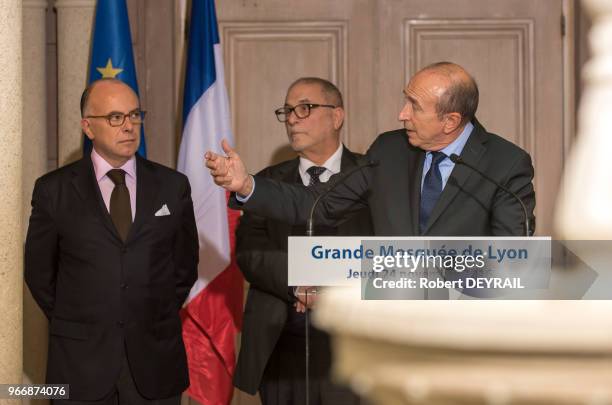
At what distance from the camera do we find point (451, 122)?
3229 mm

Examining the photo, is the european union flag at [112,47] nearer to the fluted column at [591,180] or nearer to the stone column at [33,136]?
the stone column at [33,136]

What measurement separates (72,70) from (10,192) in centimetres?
194

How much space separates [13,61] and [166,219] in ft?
2.85

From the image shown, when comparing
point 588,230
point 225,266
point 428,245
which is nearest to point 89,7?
point 225,266

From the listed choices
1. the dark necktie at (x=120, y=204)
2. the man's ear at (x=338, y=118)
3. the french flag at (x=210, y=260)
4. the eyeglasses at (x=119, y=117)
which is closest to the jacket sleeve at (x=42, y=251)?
the dark necktie at (x=120, y=204)

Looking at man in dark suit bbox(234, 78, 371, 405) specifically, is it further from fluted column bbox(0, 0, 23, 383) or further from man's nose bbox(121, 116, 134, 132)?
fluted column bbox(0, 0, 23, 383)

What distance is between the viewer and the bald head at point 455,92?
3.22 metres

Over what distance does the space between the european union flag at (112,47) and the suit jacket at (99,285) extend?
119cm

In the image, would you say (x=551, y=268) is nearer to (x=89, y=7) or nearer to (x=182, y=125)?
(x=182, y=125)

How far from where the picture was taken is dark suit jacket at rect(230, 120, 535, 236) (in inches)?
120

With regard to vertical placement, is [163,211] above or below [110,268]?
above

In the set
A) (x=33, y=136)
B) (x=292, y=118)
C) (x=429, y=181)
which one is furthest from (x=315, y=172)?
(x=33, y=136)

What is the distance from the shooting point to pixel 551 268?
7.59ft

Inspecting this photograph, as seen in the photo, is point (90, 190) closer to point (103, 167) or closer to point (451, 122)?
point (103, 167)
